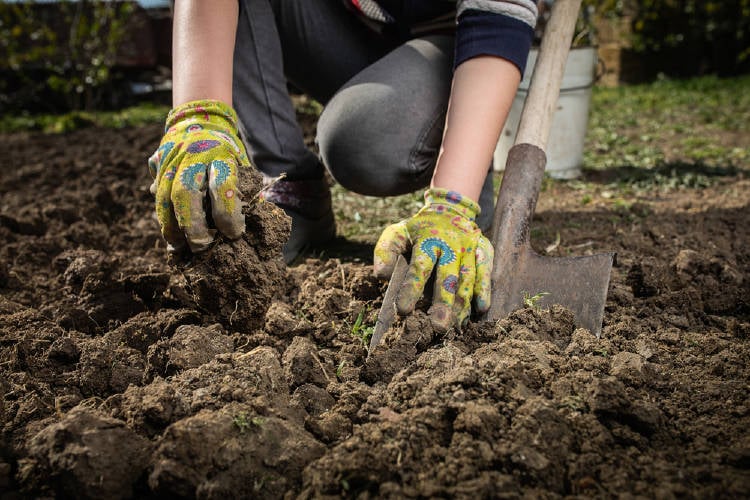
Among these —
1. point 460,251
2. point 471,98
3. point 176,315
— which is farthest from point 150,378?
point 471,98

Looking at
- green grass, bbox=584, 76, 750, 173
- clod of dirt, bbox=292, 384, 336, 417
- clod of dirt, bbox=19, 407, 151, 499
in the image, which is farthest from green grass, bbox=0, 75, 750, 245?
clod of dirt, bbox=19, 407, 151, 499

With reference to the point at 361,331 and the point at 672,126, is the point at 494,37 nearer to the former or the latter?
the point at 361,331

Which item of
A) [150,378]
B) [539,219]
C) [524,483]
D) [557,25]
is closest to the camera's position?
[524,483]

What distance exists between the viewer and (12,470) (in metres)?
1.21

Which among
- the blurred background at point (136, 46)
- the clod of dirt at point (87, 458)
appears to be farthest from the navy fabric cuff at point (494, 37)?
the blurred background at point (136, 46)

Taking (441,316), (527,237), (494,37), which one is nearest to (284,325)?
(441,316)

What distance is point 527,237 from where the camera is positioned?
1.87 metres

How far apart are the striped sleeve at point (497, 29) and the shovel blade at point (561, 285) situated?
0.61 m

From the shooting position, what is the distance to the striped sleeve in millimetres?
1837

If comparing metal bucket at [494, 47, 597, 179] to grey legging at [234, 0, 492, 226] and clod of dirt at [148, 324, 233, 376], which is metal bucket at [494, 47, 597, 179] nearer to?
grey legging at [234, 0, 492, 226]

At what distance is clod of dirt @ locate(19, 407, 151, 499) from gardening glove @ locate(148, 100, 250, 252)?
50cm

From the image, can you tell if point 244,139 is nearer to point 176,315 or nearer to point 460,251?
point 176,315

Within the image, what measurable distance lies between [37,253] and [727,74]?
9.46 m

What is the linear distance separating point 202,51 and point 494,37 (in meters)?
0.84
